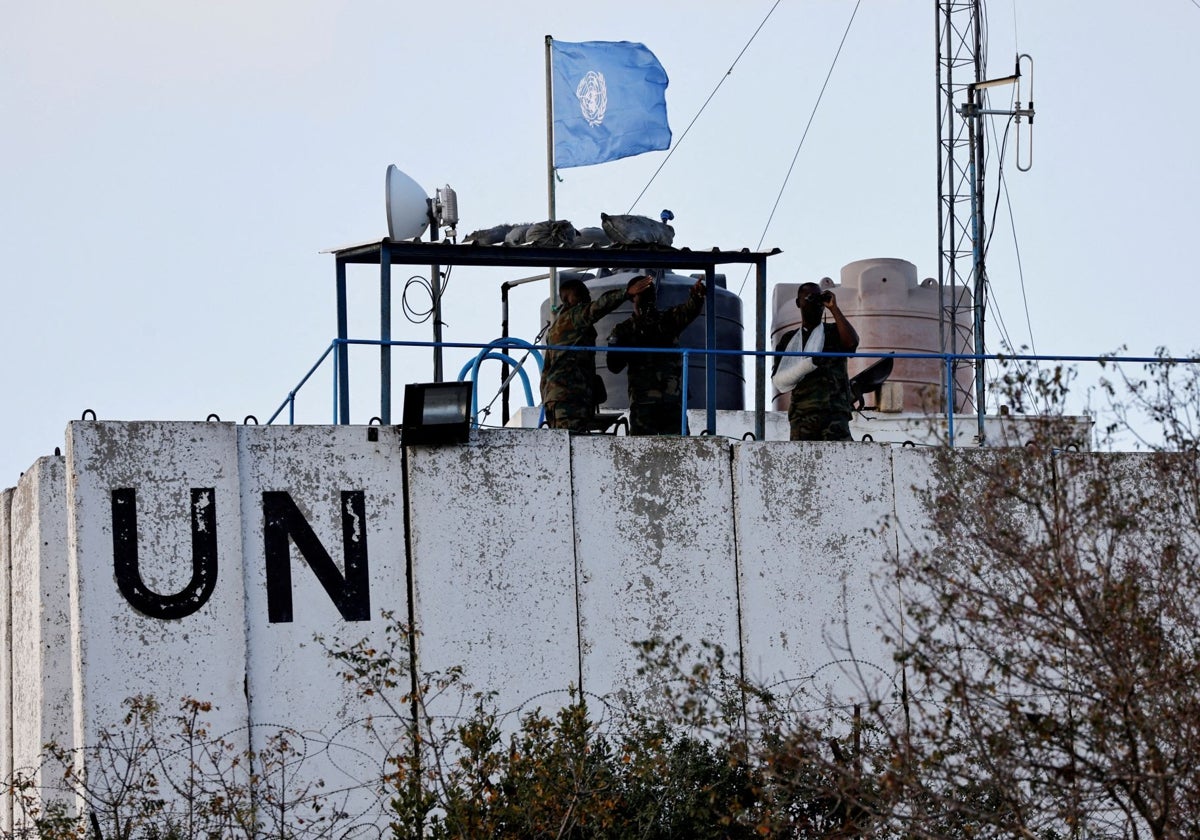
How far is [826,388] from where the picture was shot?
14664mm

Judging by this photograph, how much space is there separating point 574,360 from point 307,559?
111 inches

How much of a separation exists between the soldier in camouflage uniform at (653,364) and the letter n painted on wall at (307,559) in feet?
9.41

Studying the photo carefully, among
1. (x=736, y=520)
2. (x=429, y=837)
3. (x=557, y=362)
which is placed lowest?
(x=429, y=837)

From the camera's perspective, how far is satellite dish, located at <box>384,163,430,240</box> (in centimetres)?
1425

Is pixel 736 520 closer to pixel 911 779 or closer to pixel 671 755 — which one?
pixel 671 755

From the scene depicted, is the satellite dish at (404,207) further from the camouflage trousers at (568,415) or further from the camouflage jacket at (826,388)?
the camouflage jacket at (826,388)

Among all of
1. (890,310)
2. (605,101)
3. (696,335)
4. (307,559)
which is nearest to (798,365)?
(696,335)

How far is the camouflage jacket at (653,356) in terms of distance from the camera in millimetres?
14727

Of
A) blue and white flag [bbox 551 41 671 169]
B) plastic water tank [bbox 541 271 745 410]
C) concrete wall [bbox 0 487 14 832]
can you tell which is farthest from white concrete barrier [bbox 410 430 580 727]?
blue and white flag [bbox 551 41 671 169]

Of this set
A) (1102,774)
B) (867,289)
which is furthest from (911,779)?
(867,289)

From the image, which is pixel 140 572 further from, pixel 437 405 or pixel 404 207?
pixel 404 207

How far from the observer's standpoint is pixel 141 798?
1170 cm

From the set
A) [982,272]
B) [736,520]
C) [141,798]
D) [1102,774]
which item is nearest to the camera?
[1102,774]

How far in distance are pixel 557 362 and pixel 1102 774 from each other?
5667 millimetres
